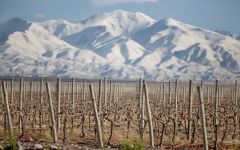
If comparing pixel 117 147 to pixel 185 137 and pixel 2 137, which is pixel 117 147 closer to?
pixel 2 137

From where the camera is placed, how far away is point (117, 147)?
17.7m

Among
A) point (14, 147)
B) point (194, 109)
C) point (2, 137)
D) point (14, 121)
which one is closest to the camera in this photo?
point (14, 147)

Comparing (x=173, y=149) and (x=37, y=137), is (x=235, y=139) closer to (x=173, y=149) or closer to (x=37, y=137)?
(x=173, y=149)

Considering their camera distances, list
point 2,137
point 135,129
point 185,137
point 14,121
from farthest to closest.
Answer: point 14,121
point 135,129
point 185,137
point 2,137

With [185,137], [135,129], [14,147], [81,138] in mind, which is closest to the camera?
[14,147]

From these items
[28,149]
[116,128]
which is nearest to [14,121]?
[116,128]

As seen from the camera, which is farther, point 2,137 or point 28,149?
point 2,137

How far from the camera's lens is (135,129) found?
26328 mm

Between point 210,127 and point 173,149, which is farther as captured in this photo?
point 210,127

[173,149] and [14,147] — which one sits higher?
[14,147]

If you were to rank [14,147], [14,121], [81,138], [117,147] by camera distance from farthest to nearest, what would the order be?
[14,121] < [81,138] < [117,147] < [14,147]

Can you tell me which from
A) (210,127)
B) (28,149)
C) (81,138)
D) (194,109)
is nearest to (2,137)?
(81,138)

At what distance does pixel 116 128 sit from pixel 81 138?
17.2 feet

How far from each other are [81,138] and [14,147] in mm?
9893
